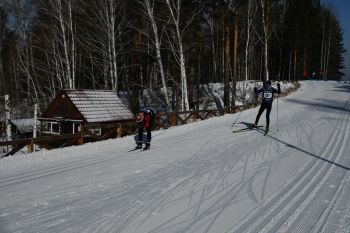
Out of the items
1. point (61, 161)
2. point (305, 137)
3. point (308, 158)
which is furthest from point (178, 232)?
point (305, 137)

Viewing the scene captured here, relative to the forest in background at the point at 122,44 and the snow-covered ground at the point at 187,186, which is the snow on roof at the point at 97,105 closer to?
the forest in background at the point at 122,44

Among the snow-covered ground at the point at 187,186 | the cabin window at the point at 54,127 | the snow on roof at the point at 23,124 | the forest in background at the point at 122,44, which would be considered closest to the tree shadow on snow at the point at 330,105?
the forest in background at the point at 122,44

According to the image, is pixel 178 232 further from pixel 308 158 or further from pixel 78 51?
pixel 78 51

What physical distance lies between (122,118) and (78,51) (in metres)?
11.2

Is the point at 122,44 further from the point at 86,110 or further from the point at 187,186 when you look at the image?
→ the point at 187,186

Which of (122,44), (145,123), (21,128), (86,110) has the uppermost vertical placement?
(122,44)

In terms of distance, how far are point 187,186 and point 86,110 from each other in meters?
15.1

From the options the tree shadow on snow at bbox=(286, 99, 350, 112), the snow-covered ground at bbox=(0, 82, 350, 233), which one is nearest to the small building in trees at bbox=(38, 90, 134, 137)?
the snow-covered ground at bbox=(0, 82, 350, 233)

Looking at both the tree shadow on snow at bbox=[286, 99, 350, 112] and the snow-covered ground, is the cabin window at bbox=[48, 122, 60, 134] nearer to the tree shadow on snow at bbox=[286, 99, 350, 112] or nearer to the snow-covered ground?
the snow-covered ground

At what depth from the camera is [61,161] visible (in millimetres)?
11305

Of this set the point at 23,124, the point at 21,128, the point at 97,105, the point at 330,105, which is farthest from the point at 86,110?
the point at 23,124

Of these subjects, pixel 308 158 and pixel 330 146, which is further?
pixel 330 146

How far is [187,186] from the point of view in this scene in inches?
311

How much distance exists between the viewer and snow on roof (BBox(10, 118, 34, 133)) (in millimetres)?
35750
